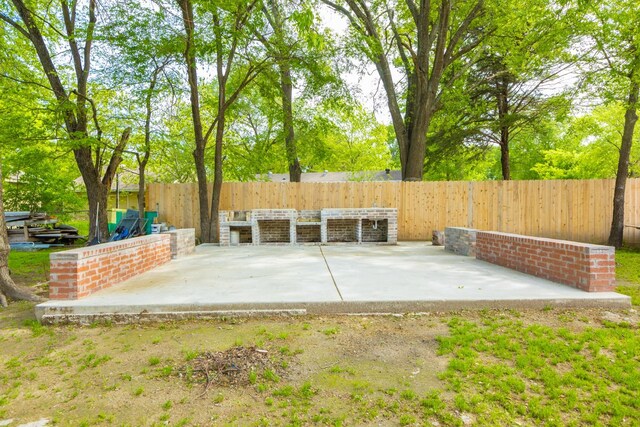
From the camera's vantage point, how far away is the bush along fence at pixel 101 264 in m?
3.61

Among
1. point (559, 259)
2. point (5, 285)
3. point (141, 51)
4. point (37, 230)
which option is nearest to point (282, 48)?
point (141, 51)

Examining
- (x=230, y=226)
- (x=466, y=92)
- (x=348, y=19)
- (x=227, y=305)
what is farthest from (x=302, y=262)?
(x=466, y=92)

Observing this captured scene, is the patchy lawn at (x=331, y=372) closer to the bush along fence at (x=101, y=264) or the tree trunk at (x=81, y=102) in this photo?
the bush along fence at (x=101, y=264)

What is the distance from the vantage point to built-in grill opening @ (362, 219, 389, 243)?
30.9ft

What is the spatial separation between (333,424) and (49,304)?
3116 mm

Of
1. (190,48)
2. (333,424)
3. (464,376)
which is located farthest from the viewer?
(190,48)

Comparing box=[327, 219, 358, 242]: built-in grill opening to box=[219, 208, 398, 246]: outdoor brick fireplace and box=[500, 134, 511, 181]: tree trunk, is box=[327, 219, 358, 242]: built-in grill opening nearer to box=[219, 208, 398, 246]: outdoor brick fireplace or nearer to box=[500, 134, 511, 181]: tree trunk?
box=[219, 208, 398, 246]: outdoor brick fireplace

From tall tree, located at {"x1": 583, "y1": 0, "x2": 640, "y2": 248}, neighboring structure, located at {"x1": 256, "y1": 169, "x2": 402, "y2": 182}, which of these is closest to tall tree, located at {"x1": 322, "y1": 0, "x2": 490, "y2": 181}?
tall tree, located at {"x1": 583, "y1": 0, "x2": 640, "y2": 248}

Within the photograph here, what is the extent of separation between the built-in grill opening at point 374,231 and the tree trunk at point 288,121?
4.10 metres

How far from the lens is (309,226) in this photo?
9469 millimetres

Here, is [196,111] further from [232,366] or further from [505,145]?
[505,145]

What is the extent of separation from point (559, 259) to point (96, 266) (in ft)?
18.0

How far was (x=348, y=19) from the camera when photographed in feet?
37.0

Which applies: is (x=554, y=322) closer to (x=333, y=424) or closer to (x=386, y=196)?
(x=333, y=424)
